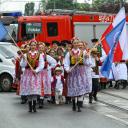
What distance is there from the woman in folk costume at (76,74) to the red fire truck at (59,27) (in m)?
11.2

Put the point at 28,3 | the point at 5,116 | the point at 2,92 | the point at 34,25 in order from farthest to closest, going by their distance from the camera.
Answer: the point at 28,3
the point at 34,25
the point at 2,92
the point at 5,116

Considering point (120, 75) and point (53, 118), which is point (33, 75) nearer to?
point (53, 118)

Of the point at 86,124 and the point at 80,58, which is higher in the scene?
the point at 80,58

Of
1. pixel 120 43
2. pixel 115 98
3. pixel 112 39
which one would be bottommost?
pixel 115 98

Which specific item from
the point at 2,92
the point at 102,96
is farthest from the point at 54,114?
the point at 2,92

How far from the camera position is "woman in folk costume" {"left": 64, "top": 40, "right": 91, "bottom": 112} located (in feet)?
49.0

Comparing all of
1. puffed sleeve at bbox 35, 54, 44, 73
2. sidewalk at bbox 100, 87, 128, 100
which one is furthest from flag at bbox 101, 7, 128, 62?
sidewalk at bbox 100, 87, 128, 100

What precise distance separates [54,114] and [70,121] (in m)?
1.42

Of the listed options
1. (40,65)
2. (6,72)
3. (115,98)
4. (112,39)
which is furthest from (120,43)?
(6,72)

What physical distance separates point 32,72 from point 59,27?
41.5 ft

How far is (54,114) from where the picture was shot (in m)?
14.6

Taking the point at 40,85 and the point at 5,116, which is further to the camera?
the point at 40,85

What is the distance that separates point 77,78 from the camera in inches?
597

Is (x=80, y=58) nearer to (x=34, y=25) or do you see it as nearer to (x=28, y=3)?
(x=34, y=25)
